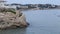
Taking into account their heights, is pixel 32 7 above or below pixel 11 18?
below

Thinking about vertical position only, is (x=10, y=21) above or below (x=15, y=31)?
above

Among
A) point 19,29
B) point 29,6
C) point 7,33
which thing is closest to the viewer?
point 7,33

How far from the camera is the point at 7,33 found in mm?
12477

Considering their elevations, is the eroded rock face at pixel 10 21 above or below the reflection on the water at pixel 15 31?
above

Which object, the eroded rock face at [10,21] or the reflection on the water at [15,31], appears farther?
the eroded rock face at [10,21]

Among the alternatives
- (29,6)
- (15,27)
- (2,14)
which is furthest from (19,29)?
(29,6)

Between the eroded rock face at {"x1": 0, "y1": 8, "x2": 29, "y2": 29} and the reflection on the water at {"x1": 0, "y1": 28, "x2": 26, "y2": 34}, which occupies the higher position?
the eroded rock face at {"x1": 0, "y1": 8, "x2": 29, "y2": 29}

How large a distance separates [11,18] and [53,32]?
2338mm

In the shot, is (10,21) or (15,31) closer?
(15,31)

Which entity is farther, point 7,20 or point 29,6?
point 29,6

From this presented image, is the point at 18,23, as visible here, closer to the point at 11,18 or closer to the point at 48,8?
the point at 11,18

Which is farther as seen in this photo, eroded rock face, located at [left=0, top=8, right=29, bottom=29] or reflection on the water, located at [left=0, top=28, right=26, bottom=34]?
eroded rock face, located at [left=0, top=8, right=29, bottom=29]

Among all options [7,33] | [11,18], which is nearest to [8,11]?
[11,18]

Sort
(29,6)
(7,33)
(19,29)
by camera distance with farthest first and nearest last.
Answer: (29,6)
(19,29)
(7,33)
